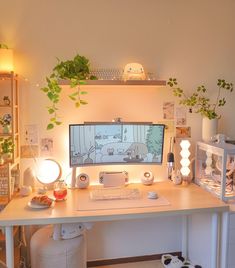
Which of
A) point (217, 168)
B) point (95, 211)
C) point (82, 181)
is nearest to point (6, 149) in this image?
point (82, 181)

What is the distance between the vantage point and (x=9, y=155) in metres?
1.96

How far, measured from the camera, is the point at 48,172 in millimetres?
2076

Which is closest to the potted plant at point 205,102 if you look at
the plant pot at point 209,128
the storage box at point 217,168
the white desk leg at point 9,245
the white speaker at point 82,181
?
the plant pot at point 209,128

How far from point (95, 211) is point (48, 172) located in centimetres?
56

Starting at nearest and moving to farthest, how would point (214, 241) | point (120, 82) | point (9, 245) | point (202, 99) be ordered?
point (9, 245), point (214, 241), point (120, 82), point (202, 99)

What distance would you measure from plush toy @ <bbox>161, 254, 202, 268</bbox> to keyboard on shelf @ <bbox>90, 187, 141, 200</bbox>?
2.37ft

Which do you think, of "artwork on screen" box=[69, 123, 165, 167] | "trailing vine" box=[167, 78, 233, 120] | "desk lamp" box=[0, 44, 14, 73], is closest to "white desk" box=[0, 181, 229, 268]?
"artwork on screen" box=[69, 123, 165, 167]

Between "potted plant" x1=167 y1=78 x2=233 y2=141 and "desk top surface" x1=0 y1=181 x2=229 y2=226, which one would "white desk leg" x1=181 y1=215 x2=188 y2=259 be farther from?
"potted plant" x1=167 y1=78 x2=233 y2=141

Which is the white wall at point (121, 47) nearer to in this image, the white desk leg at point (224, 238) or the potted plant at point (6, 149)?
the potted plant at point (6, 149)

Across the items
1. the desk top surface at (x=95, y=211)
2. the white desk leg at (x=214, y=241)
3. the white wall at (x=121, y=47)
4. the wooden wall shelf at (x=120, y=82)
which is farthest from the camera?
the white wall at (x=121, y=47)

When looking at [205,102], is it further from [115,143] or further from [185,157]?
[115,143]

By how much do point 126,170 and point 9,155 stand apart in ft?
2.94

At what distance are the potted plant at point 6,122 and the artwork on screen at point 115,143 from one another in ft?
1.41

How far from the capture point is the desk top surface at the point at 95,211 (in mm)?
1609
